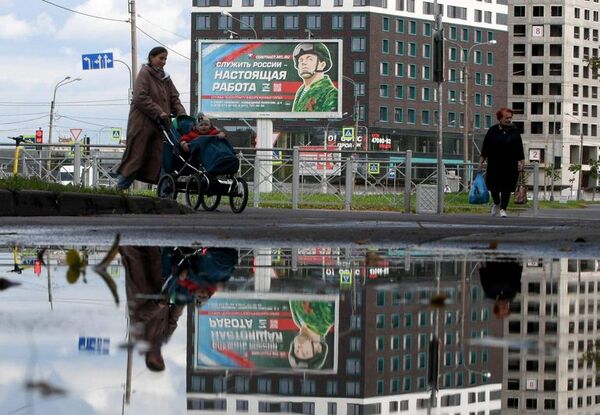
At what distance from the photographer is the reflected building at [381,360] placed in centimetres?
261

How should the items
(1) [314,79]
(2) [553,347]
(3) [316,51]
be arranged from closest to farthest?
(2) [553,347], (3) [316,51], (1) [314,79]

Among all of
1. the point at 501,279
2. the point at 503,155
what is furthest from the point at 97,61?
the point at 501,279

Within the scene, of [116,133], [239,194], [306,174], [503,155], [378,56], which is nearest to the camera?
[503,155]

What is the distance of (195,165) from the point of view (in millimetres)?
17203

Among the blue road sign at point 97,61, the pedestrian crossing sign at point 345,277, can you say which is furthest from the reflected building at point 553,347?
the blue road sign at point 97,61

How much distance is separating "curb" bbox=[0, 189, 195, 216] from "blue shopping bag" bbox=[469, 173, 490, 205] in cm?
574

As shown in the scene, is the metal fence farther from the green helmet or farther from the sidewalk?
the green helmet

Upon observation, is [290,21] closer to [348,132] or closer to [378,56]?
[378,56]

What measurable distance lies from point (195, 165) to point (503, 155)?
13.8ft

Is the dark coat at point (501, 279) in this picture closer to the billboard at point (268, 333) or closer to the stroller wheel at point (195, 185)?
the billboard at point (268, 333)

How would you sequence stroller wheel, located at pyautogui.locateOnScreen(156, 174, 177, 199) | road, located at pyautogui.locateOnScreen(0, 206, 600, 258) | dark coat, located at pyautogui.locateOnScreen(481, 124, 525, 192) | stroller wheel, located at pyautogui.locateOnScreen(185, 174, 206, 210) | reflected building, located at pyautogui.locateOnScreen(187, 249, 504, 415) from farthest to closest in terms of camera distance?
dark coat, located at pyautogui.locateOnScreen(481, 124, 525, 192) → stroller wheel, located at pyautogui.locateOnScreen(156, 174, 177, 199) → stroller wheel, located at pyautogui.locateOnScreen(185, 174, 206, 210) → road, located at pyautogui.locateOnScreen(0, 206, 600, 258) → reflected building, located at pyautogui.locateOnScreen(187, 249, 504, 415)

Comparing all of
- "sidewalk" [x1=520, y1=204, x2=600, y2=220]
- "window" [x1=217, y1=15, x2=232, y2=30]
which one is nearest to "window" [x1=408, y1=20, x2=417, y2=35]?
"window" [x1=217, y1=15, x2=232, y2=30]

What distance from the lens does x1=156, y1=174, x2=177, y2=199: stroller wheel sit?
17.2 meters

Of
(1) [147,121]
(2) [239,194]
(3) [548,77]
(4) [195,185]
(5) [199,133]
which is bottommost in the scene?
(2) [239,194]
